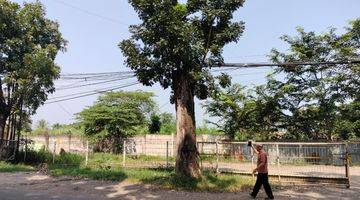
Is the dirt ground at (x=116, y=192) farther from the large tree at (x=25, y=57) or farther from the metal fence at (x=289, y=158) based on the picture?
the large tree at (x=25, y=57)

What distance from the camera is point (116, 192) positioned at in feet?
47.1

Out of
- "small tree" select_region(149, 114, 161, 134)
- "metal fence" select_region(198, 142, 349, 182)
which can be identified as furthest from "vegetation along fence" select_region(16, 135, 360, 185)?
"small tree" select_region(149, 114, 161, 134)

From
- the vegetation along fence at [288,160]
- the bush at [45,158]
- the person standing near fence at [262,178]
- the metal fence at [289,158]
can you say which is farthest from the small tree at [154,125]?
the person standing near fence at [262,178]

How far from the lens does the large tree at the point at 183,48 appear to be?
1566cm

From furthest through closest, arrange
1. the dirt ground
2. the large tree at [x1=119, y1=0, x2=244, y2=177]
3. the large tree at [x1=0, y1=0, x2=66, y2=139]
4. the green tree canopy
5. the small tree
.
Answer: the small tree < the green tree canopy < the large tree at [x1=0, y1=0, x2=66, y2=139] < the large tree at [x1=119, y1=0, x2=244, y2=177] < the dirt ground

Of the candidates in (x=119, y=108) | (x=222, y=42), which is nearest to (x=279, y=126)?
(x=119, y=108)

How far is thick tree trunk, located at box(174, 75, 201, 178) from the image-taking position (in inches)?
632

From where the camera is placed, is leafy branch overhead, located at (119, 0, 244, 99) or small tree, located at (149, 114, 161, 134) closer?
leafy branch overhead, located at (119, 0, 244, 99)

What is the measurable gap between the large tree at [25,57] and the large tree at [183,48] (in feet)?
33.4

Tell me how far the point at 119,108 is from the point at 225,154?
670 inches

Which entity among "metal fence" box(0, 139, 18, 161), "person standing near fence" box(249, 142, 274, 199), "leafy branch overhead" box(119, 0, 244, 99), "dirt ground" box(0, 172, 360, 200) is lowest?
"dirt ground" box(0, 172, 360, 200)

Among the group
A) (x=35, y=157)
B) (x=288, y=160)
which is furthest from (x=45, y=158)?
(x=288, y=160)

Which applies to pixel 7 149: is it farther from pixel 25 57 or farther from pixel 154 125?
pixel 154 125

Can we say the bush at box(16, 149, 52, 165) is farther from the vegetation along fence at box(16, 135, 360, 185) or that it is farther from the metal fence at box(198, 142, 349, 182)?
the metal fence at box(198, 142, 349, 182)
